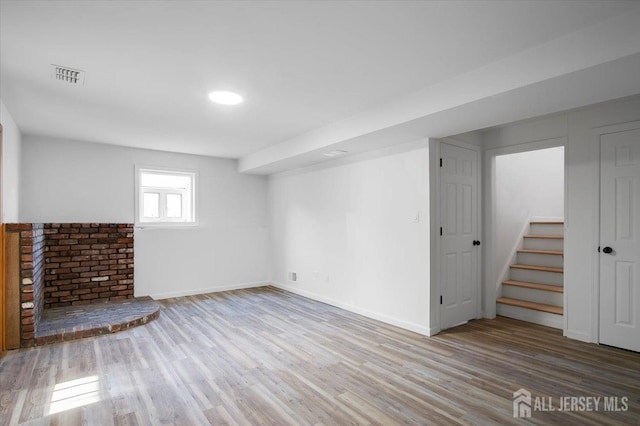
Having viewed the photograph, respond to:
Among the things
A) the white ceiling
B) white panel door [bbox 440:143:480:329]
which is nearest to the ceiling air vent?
the white ceiling

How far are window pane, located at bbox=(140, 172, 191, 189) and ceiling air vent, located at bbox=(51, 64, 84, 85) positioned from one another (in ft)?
9.27

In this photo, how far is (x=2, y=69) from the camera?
2.55 m

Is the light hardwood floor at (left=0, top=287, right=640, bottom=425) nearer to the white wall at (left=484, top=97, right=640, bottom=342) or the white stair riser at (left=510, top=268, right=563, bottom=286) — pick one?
the white wall at (left=484, top=97, right=640, bottom=342)

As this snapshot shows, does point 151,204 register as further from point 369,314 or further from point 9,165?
point 369,314

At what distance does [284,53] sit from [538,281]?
4.33 meters

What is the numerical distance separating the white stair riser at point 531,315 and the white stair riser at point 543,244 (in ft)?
3.66

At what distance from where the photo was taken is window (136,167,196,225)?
543 centimetres

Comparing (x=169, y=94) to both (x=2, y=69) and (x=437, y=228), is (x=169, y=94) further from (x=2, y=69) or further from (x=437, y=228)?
(x=437, y=228)

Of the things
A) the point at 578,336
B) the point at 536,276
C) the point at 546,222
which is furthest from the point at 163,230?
the point at 546,222

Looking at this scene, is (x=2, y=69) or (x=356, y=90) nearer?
(x=2, y=69)

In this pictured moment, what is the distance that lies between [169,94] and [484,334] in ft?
13.2

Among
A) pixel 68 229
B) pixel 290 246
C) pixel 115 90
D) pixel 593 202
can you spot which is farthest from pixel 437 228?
pixel 68 229

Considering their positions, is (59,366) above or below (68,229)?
below

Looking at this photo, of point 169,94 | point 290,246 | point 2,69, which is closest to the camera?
point 2,69
